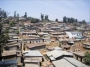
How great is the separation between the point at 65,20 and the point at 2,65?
90.7 m

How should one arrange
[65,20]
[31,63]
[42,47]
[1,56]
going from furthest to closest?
1. [65,20]
2. [42,47]
3. [1,56]
4. [31,63]

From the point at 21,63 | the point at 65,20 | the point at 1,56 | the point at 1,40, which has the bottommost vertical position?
the point at 21,63

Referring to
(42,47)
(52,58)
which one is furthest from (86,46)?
(52,58)

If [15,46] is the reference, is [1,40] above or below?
above

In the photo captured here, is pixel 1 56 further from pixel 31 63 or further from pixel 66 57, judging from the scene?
pixel 66 57

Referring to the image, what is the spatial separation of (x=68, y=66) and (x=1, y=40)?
43.8 ft

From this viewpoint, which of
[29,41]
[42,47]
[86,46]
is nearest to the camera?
[42,47]

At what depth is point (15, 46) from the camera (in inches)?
1129

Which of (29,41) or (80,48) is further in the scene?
(29,41)

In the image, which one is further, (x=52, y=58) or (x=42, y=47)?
(x=42, y=47)

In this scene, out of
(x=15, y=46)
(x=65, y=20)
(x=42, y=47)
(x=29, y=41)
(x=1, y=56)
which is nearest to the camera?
(x=1, y=56)

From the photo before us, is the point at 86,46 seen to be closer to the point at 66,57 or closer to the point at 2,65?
the point at 66,57

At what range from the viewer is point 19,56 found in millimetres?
22484

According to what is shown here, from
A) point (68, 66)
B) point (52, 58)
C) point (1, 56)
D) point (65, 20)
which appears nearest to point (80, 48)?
point (52, 58)
